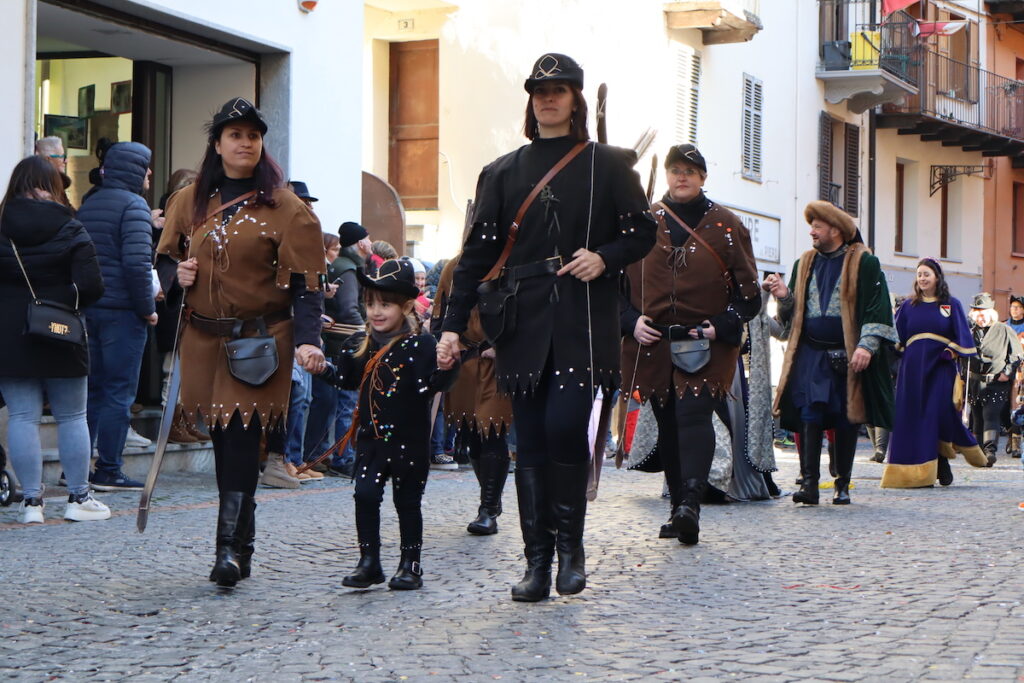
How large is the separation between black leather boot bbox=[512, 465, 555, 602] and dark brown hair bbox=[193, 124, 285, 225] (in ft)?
4.95

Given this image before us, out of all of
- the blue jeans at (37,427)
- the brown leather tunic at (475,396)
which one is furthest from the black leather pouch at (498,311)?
the blue jeans at (37,427)

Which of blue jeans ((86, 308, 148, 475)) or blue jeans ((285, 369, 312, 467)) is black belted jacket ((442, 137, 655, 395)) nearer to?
blue jeans ((86, 308, 148, 475))

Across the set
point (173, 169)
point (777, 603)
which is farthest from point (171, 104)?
point (777, 603)

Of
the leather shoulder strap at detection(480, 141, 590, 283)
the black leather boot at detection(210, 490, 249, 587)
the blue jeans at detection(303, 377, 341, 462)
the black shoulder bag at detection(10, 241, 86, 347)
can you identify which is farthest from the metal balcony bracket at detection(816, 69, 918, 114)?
the black leather boot at detection(210, 490, 249, 587)

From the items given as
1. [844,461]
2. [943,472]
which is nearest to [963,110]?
[943,472]

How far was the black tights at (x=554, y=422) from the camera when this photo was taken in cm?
619

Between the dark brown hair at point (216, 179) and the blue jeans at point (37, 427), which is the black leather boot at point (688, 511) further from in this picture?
the blue jeans at point (37, 427)

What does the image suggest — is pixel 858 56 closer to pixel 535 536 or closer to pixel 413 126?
pixel 413 126

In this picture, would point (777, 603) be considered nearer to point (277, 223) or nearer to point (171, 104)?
point (277, 223)

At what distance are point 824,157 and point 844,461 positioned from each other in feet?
63.7

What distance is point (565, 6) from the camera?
21250 millimetres

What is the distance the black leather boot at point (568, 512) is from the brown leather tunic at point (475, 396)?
218 centimetres

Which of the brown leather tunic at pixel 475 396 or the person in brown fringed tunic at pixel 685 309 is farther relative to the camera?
the brown leather tunic at pixel 475 396

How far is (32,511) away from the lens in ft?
28.7
